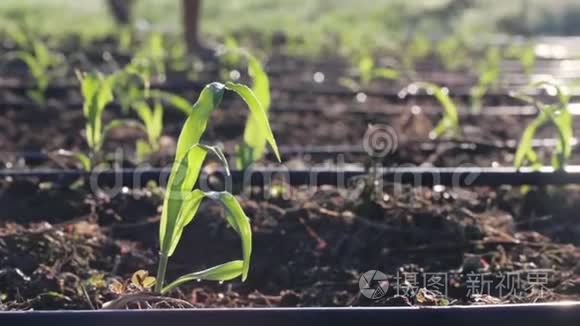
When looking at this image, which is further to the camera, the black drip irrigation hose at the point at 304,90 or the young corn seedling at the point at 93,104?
the black drip irrigation hose at the point at 304,90

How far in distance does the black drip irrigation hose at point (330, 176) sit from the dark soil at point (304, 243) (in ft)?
0.11

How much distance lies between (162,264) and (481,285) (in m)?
0.61

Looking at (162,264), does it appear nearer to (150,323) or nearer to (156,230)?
(150,323)

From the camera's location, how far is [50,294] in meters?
1.55

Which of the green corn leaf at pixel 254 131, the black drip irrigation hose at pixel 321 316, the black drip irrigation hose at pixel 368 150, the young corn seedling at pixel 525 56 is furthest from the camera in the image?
the young corn seedling at pixel 525 56

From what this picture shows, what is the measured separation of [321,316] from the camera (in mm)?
1179

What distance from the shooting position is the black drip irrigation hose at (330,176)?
2.11m

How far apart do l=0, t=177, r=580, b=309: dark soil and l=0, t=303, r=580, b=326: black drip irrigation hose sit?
148mm

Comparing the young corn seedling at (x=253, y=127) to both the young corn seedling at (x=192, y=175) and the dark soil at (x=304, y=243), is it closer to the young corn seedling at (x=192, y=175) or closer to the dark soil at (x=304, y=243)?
the dark soil at (x=304, y=243)

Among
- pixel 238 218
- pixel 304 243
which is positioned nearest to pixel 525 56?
pixel 304 243

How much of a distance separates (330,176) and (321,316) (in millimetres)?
991

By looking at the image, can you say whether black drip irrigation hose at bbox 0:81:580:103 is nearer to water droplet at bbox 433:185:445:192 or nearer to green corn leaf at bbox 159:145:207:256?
water droplet at bbox 433:185:445:192

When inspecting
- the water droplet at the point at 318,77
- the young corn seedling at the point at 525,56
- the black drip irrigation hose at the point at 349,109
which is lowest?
the black drip irrigation hose at the point at 349,109

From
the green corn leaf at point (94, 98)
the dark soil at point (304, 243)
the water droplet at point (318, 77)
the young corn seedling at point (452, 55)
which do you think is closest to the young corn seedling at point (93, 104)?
the green corn leaf at point (94, 98)
